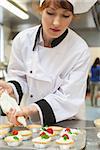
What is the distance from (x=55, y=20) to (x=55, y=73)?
8.4 inches

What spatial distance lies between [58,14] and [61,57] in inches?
7.1

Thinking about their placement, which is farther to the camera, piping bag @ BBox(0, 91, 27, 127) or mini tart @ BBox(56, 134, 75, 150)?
piping bag @ BBox(0, 91, 27, 127)

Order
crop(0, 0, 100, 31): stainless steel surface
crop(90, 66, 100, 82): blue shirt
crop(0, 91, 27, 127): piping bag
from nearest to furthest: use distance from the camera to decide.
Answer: crop(0, 91, 27, 127): piping bag < crop(0, 0, 100, 31): stainless steel surface < crop(90, 66, 100, 82): blue shirt

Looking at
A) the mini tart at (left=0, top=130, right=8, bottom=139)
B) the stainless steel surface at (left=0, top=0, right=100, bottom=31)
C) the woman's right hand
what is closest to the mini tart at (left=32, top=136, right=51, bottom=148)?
the mini tart at (left=0, top=130, right=8, bottom=139)

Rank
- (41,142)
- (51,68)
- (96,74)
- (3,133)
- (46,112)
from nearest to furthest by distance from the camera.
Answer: (41,142), (3,133), (46,112), (51,68), (96,74)

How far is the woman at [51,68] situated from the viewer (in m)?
1.01

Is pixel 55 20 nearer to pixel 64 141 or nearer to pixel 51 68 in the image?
pixel 51 68

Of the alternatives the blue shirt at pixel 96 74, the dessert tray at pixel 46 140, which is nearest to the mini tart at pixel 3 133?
the dessert tray at pixel 46 140

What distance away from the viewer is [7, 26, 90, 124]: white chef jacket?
3.38 ft

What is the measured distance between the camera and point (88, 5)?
Result: 105 cm

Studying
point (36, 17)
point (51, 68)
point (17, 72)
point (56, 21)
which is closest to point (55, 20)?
point (56, 21)

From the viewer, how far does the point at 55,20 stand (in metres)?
1.01

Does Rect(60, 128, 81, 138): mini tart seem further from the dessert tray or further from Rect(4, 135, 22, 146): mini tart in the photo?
Rect(4, 135, 22, 146): mini tart

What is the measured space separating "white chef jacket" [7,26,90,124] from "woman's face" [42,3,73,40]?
8 cm
